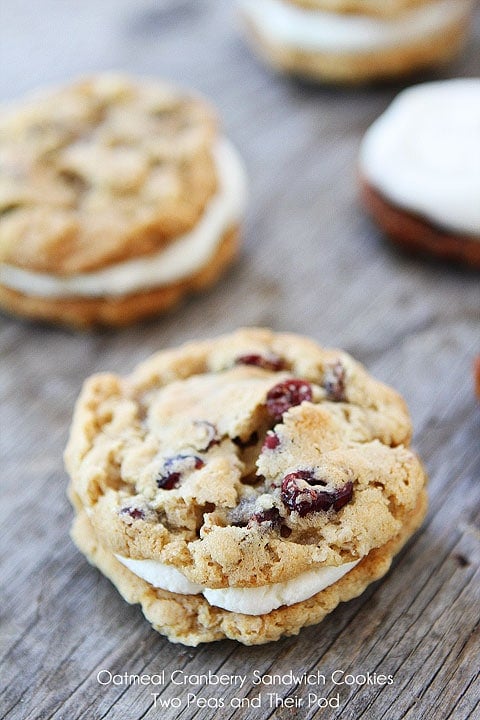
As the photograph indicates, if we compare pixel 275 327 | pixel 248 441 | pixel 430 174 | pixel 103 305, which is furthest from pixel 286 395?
pixel 430 174

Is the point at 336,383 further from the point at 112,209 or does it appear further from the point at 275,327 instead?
the point at 112,209

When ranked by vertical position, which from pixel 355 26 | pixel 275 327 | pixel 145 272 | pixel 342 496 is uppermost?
pixel 355 26

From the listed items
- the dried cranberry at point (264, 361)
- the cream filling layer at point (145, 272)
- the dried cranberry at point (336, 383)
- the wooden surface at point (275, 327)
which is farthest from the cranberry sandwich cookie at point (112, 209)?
the dried cranberry at point (336, 383)

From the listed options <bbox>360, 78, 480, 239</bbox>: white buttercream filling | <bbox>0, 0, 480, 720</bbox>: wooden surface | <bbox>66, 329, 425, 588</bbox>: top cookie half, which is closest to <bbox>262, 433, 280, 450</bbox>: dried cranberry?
<bbox>66, 329, 425, 588</bbox>: top cookie half

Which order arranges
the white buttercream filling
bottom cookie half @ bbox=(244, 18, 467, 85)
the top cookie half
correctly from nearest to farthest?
the top cookie half < the white buttercream filling < bottom cookie half @ bbox=(244, 18, 467, 85)

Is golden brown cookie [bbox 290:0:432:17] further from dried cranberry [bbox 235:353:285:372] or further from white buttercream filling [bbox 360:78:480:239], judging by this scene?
dried cranberry [bbox 235:353:285:372]

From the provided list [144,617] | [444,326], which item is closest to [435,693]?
[144,617]
